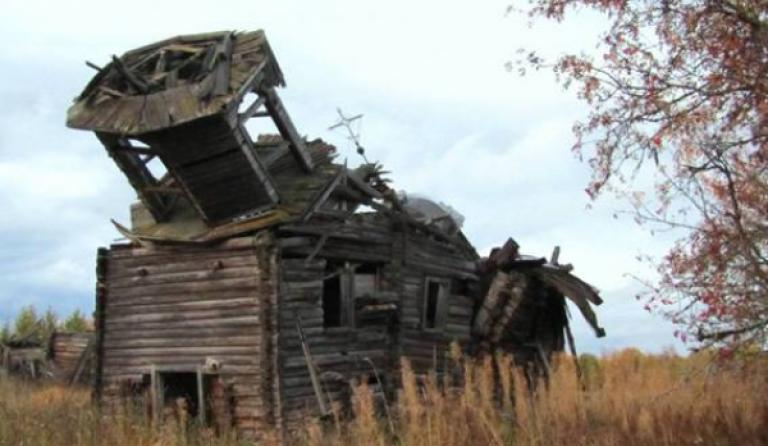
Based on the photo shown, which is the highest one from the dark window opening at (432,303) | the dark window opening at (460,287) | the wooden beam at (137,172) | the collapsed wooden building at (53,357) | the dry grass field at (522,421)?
the wooden beam at (137,172)

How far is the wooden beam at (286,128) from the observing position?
16.2 meters

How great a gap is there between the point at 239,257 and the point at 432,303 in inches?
243

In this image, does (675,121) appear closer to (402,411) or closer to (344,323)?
(402,411)

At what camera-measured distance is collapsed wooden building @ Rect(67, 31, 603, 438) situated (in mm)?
15023

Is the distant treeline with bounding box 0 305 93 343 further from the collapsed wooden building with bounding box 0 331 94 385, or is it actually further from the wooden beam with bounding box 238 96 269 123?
the wooden beam with bounding box 238 96 269 123

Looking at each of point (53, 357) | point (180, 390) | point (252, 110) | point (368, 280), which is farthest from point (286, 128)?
point (53, 357)

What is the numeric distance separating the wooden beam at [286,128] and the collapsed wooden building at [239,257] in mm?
31

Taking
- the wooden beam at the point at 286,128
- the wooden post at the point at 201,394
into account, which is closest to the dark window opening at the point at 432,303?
the wooden beam at the point at 286,128

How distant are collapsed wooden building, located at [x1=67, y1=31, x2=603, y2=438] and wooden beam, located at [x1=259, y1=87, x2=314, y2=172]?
0.03 metres

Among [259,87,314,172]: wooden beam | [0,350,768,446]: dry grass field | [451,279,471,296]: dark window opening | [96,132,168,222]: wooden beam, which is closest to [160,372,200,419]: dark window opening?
[0,350,768,446]: dry grass field

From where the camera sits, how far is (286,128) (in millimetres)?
16703

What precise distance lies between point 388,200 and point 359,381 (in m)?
3.99

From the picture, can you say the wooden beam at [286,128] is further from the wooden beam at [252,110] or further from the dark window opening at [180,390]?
the dark window opening at [180,390]

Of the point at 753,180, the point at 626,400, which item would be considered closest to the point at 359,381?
the point at 626,400
